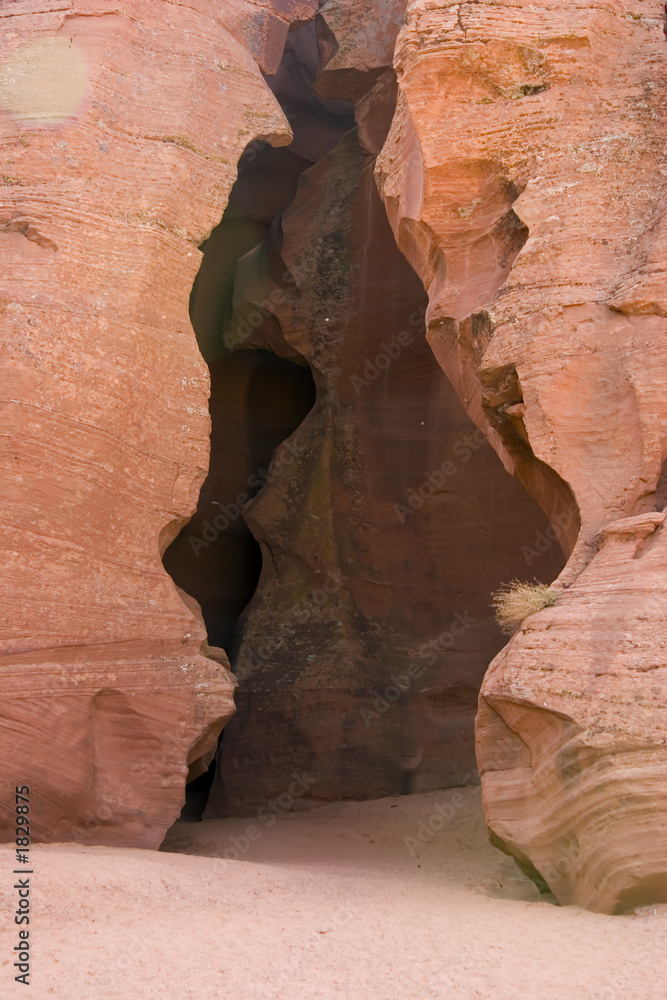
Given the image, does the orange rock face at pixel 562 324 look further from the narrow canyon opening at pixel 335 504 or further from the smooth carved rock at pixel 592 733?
the narrow canyon opening at pixel 335 504

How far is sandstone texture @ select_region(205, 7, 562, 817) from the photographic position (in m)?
12.0

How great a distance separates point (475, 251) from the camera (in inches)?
358

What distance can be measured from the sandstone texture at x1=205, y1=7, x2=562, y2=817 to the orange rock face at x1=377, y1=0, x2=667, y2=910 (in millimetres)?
3104

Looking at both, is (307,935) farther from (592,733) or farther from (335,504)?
(335,504)

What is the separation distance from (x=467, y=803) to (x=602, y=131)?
6.32 metres

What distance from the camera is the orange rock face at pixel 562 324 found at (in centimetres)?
632

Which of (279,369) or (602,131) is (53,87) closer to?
(602,131)

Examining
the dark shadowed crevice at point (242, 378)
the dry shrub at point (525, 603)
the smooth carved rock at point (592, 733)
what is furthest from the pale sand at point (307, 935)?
the dark shadowed crevice at point (242, 378)

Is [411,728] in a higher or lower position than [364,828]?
higher

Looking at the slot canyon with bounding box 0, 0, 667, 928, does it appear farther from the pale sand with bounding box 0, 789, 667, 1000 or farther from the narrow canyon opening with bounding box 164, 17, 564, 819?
the pale sand with bounding box 0, 789, 667, 1000

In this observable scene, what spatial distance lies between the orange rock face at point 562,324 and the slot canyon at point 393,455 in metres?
0.02

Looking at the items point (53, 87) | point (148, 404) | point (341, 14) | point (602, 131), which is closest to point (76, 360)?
point (148, 404)

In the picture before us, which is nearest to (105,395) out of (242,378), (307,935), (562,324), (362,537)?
(562,324)

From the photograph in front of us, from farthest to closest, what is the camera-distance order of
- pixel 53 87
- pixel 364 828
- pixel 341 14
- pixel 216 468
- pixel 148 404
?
pixel 216 468, pixel 341 14, pixel 364 828, pixel 53 87, pixel 148 404
